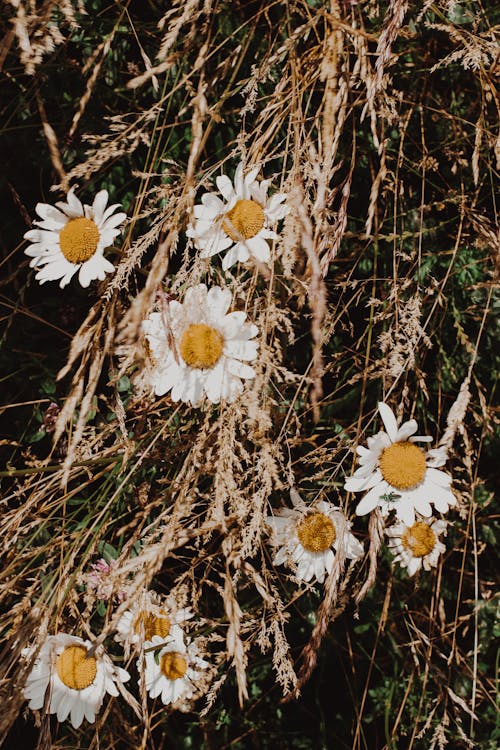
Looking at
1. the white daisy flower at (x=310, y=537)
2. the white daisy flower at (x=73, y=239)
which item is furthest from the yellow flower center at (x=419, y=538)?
the white daisy flower at (x=73, y=239)

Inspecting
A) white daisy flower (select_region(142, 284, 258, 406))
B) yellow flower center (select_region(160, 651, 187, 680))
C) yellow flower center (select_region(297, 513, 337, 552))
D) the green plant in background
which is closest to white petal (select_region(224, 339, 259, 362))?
white daisy flower (select_region(142, 284, 258, 406))

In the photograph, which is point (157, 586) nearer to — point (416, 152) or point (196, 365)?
point (196, 365)

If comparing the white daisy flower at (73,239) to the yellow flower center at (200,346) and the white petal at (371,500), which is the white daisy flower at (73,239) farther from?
the white petal at (371,500)

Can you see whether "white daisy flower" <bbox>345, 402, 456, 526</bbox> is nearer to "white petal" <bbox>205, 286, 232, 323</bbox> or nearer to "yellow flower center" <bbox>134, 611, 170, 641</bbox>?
"white petal" <bbox>205, 286, 232, 323</bbox>

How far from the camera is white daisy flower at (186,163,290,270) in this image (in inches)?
52.3

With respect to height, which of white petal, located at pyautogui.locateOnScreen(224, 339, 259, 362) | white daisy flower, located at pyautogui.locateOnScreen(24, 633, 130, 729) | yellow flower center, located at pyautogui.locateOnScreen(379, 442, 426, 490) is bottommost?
white daisy flower, located at pyautogui.locateOnScreen(24, 633, 130, 729)

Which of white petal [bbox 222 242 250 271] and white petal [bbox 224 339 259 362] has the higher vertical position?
white petal [bbox 222 242 250 271]

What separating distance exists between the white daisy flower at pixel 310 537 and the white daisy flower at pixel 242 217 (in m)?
0.49

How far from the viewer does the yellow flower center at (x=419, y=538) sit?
1520 millimetres

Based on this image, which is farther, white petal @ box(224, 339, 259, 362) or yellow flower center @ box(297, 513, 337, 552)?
yellow flower center @ box(297, 513, 337, 552)

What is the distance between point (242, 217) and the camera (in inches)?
52.8

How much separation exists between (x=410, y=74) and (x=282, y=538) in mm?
1137

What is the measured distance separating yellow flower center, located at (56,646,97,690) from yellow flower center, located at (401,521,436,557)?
2.29ft

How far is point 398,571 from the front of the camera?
1715mm
